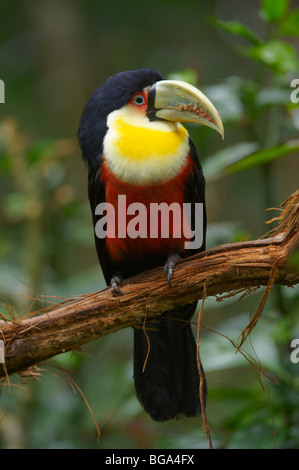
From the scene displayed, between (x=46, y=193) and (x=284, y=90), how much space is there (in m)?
1.77

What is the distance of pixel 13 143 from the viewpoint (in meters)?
3.97

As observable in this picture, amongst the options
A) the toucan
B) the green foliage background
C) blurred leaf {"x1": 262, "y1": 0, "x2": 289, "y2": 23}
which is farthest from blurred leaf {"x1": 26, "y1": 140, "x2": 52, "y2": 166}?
blurred leaf {"x1": 262, "y1": 0, "x2": 289, "y2": 23}

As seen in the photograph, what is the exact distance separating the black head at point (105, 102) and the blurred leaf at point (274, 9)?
813 mm

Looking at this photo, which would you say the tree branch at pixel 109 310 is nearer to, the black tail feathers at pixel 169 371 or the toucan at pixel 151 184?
the toucan at pixel 151 184

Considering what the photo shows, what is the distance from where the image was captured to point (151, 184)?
9.43 ft

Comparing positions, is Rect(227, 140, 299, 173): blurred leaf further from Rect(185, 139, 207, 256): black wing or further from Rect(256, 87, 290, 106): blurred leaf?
Rect(256, 87, 290, 106): blurred leaf

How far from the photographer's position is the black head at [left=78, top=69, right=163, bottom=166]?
9.88 ft

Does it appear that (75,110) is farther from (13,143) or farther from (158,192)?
(158,192)

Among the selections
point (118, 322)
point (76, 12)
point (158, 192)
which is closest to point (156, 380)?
point (118, 322)

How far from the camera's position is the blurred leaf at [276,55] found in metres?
3.17

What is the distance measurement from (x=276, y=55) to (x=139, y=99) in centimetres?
80

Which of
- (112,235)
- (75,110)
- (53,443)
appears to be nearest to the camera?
(112,235)

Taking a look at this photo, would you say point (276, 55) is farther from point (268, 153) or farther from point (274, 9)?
point (268, 153)

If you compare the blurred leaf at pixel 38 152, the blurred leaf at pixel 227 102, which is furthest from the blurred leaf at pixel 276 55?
the blurred leaf at pixel 38 152
